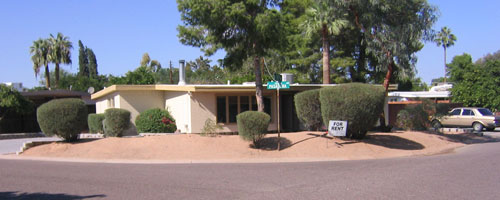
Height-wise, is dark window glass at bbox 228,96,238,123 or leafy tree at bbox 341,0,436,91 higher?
leafy tree at bbox 341,0,436,91

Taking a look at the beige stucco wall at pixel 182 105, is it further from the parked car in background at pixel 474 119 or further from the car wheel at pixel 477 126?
the car wheel at pixel 477 126

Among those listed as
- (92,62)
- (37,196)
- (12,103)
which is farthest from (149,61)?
(37,196)

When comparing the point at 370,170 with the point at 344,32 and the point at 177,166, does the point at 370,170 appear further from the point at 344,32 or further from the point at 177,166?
the point at 344,32

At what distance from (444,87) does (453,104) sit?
869cm

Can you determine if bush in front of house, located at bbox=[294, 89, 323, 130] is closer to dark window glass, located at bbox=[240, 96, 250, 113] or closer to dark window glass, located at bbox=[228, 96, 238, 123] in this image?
dark window glass, located at bbox=[240, 96, 250, 113]

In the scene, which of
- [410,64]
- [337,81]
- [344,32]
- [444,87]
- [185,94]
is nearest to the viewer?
[185,94]

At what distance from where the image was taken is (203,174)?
444 inches

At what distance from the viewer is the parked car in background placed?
2681 centimetres

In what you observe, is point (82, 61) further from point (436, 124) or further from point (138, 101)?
point (436, 124)

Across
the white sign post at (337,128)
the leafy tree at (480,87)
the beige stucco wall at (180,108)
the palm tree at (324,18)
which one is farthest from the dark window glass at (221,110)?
the leafy tree at (480,87)

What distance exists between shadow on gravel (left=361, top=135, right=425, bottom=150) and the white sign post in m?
1.76

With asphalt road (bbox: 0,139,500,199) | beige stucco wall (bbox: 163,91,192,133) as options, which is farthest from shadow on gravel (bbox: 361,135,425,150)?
beige stucco wall (bbox: 163,91,192,133)

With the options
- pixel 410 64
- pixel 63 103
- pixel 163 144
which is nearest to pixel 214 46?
pixel 163 144

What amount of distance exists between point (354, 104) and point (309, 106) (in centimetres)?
296
